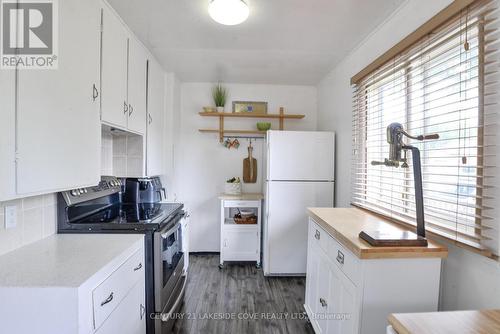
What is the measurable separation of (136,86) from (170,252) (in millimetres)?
1426

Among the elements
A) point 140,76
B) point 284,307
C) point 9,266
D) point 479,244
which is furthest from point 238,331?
point 140,76

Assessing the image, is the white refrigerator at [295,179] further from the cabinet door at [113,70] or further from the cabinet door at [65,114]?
the cabinet door at [65,114]

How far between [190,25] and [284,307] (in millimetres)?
2500

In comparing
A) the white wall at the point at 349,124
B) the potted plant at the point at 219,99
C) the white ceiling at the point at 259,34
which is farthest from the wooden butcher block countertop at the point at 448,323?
the potted plant at the point at 219,99

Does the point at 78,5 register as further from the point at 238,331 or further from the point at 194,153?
the point at 238,331

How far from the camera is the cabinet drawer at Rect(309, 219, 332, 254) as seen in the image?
166 cm

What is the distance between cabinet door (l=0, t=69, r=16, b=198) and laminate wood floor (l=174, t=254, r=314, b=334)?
156 centimetres

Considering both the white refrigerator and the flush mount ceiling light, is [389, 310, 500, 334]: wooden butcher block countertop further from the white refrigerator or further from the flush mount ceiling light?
the white refrigerator

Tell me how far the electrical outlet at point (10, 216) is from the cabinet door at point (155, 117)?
1188 millimetres

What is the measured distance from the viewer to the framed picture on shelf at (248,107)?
3.37 m

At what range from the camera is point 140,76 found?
2244mm

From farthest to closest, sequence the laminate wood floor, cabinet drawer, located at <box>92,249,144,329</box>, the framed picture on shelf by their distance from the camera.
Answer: the framed picture on shelf → the laminate wood floor → cabinet drawer, located at <box>92,249,144,329</box>

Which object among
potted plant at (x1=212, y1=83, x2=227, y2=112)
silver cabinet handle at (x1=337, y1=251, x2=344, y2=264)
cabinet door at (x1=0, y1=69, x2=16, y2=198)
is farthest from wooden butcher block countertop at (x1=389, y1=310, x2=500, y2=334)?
potted plant at (x1=212, y1=83, x2=227, y2=112)

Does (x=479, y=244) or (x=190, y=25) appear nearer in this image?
(x=479, y=244)
